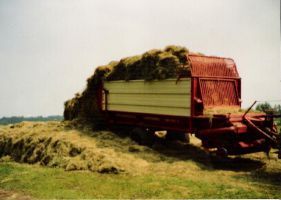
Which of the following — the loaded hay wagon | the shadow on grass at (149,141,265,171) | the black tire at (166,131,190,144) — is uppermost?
the loaded hay wagon

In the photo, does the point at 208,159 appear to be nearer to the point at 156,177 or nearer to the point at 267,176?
the point at 267,176

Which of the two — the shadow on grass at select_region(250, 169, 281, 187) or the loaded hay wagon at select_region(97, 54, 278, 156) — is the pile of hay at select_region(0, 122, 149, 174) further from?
the shadow on grass at select_region(250, 169, 281, 187)

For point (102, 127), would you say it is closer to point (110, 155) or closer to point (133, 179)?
point (110, 155)

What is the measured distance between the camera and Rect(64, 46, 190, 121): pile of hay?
13898mm

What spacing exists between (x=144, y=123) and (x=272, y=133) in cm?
494

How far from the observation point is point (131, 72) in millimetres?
15875

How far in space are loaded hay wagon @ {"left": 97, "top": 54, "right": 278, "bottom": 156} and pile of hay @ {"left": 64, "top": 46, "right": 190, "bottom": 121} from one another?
0.24 m

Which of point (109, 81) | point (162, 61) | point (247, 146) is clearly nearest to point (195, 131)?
point (247, 146)

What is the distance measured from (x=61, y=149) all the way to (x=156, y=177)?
4592 millimetres

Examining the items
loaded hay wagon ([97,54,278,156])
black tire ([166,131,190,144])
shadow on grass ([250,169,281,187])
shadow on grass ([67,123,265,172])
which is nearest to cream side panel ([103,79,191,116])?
loaded hay wagon ([97,54,278,156])

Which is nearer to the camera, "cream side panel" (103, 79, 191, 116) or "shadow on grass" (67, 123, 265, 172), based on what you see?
"shadow on grass" (67, 123, 265, 172)

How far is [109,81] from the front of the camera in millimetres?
17391

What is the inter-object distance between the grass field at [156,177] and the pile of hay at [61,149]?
0.54 ft

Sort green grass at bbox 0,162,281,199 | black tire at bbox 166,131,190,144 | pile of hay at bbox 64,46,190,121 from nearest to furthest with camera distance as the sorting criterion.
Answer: green grass at bbox 0,162,281,199, pile of hay at bbox 64,46,190,121, black tire at bbox 166,131,190,144
